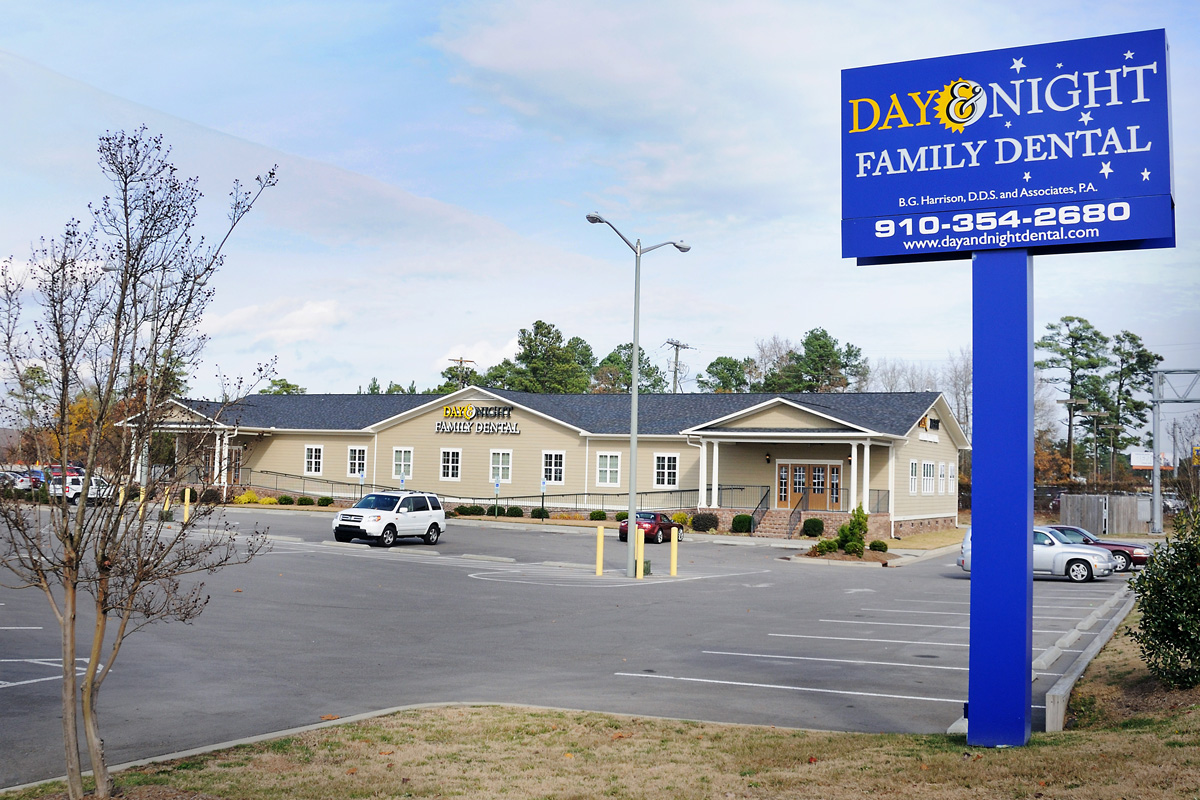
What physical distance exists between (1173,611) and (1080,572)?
18099 mm

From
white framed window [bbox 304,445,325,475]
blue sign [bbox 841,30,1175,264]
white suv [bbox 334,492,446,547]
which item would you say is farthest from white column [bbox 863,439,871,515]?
blue sign [bbox 841,30,1175,264]

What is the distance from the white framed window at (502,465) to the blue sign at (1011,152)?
42190 millimetres

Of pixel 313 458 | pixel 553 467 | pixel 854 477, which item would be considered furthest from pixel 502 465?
pixel 854 477

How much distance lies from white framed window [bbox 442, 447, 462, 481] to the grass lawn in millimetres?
43453

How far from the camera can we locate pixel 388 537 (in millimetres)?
33250

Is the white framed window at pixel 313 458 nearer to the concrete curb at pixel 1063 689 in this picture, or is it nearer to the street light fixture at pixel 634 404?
the street light fixture at pixel 634 404

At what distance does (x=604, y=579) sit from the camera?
25.6 metres

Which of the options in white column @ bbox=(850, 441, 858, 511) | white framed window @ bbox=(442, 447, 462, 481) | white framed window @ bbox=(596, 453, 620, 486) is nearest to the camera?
white column @ bbox=(850, 441, 858, 511)

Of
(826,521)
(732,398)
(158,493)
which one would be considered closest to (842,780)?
(158,493)

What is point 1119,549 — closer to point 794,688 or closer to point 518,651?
point 794,688

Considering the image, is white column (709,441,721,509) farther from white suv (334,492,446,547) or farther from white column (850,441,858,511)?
white suv (334,492,446,547)

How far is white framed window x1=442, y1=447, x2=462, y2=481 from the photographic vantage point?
173 feet

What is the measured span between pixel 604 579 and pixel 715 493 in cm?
1955

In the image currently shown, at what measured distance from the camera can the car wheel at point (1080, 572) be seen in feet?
87.5
